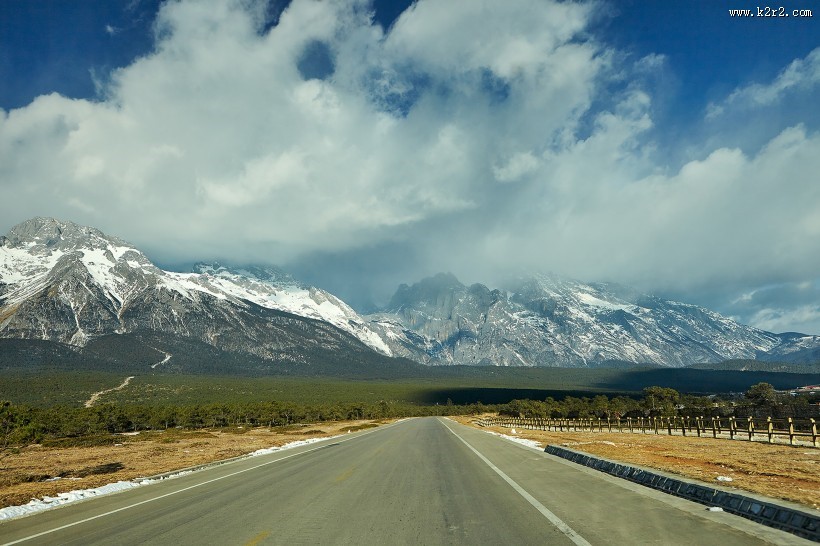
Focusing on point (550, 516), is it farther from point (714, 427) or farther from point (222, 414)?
point (222, 414)

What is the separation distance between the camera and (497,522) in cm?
973

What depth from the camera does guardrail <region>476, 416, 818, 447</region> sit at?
3359 cm

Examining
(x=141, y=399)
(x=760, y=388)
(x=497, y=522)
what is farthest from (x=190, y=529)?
(x=141, y=399)

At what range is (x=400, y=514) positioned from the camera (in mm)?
10766

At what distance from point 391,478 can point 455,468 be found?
3717 mm

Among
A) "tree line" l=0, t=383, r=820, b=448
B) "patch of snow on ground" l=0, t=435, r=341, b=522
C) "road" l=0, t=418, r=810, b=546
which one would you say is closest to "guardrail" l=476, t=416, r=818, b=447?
"tree line" l=0, t=383, r=820, b=448

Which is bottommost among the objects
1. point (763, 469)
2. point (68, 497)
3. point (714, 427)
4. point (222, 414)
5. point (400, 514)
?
point (222, 414)

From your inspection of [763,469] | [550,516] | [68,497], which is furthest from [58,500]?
[763,469]

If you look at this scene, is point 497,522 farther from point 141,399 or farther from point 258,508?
point 141,399

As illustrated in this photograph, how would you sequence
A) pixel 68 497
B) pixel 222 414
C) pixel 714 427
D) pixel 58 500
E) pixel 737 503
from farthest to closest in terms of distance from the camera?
pixel 222 414
pixel 714 427
pixel 68 497
pixel 58 500
pixel 737 503

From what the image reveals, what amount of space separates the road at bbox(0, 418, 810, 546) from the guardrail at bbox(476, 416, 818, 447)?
23220 mm

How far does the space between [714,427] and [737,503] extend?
1355 inches

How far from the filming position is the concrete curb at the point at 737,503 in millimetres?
8312

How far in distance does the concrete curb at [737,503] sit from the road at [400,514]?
1.04 feet
